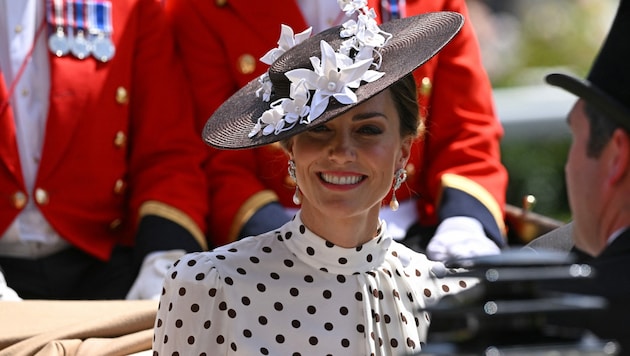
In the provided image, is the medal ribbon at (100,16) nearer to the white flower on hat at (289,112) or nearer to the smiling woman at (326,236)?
the smiling woman at (326,236)

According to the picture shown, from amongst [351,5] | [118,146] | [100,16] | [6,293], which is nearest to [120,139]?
[118,146]

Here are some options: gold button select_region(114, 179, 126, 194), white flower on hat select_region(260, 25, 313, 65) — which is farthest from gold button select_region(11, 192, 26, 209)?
white flower on hat select_region(260, 25, 313, 65)

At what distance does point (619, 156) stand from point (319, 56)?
0.99 meters

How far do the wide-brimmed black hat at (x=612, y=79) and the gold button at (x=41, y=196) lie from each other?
78.4 inches

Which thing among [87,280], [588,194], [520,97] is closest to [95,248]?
[87,280]

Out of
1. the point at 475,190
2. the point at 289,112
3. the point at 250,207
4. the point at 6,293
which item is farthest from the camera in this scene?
the point at 475,190

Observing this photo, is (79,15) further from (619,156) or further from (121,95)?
(619,156)

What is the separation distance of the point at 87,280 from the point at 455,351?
2.22 m

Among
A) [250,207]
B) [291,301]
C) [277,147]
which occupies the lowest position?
[250,207]

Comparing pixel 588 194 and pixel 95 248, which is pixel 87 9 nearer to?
pixel 95 248

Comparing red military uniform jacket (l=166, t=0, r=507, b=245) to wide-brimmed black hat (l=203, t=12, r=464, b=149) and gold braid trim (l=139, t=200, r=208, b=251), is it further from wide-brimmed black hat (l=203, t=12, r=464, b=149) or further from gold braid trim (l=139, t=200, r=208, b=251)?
wide-brimmed black hat (l=203, t=12, r=464, b=149)

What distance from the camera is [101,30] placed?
3740 mm

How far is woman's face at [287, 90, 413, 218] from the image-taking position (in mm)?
2652

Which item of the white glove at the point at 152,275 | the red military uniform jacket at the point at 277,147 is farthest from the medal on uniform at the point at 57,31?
the white glove at the point at 152,275
